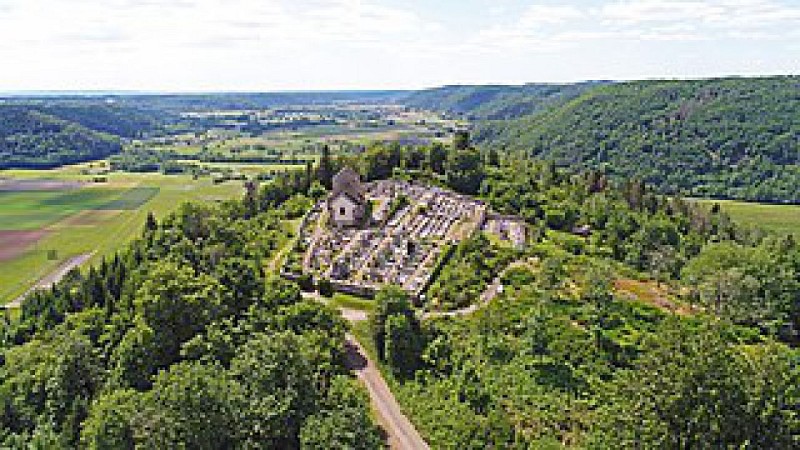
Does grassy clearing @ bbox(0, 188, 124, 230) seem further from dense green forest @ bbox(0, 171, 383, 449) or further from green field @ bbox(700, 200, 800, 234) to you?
green field @ bbox(700, 200, 800, 234)

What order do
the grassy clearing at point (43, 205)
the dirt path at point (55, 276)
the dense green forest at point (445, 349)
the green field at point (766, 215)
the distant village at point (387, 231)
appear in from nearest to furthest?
the dense green forest at point (445, 349), the distant village at point (387, 231), the dirt path at point (55, 276), the grassy clearing at point (43, 205), the green field at point (766, 215)

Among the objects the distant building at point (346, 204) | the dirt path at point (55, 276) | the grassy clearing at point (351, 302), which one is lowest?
the dirt path at point (55, 276)

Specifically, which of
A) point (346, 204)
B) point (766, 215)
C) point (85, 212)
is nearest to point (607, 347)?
point (346, 204)

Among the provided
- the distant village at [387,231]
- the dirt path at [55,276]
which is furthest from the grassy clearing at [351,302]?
the dirt path at [55,276]

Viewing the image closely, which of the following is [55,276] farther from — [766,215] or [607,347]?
[766,215]

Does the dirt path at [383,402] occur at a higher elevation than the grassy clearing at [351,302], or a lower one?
lower

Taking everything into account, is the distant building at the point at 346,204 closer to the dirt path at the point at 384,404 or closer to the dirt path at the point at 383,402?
the dirt path at the point at 383,402
